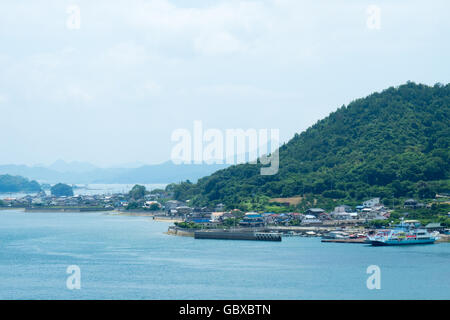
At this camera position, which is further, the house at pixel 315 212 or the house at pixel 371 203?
the house at pixel 371 203

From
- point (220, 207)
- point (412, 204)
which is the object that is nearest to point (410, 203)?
point (412, 204)

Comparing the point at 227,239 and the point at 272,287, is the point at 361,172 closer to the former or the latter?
the point at 227,239

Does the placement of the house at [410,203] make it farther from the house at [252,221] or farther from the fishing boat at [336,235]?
the house at [252,221]

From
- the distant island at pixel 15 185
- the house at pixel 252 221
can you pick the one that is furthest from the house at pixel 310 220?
the distant island at pixel 15 185

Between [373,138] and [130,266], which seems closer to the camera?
[130,266]

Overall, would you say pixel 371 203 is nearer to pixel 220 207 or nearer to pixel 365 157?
pixel 365 157
